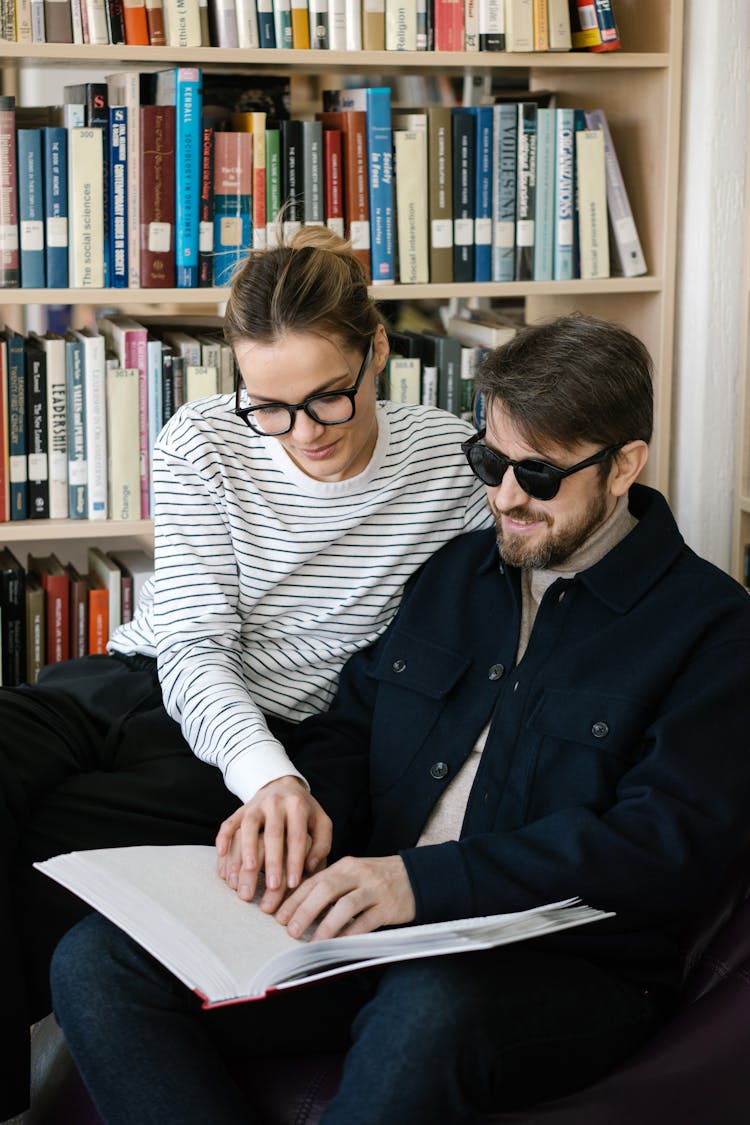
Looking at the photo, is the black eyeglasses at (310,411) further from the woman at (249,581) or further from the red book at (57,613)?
the red book at (57,613)

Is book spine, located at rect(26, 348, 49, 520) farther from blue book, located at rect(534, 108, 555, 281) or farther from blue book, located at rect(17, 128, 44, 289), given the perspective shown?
blue book, located at rect(534, 108, 555, 281)

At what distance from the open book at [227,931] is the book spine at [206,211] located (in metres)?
1.28

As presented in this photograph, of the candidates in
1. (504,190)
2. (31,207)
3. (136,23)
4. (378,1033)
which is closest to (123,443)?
(31,207)

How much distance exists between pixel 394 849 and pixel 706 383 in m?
1.33

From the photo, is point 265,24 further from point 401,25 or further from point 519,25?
point 519,25

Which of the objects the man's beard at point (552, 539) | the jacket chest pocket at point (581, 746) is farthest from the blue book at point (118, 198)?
the jacket chest pocket at point (581, 746)

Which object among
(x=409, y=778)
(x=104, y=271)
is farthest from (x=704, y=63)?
(x=409, y=778)

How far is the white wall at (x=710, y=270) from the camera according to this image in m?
2.41

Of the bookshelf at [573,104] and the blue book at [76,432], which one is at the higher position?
the bookshelf at [573,104]

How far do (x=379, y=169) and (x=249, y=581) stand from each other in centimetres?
100

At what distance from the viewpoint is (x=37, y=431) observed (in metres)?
2.36

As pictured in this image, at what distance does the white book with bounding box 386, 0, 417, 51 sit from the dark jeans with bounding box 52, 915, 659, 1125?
1634 millimetres

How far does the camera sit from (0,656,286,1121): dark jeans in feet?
4.75

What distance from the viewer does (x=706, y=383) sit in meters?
2.52
